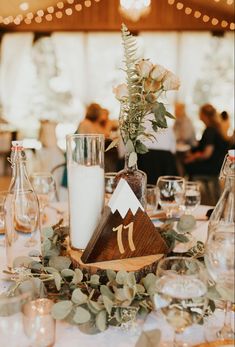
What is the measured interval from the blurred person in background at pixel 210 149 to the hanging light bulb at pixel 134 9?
2.19 metres

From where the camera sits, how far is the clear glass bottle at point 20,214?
4.83ft

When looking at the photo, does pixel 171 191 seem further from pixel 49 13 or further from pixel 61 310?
pixel 49 13

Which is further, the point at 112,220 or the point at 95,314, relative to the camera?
the point at 112,220

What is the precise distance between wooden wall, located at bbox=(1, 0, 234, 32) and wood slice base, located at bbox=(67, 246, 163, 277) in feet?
21.0

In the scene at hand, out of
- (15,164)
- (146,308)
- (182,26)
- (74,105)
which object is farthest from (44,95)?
(146,308)

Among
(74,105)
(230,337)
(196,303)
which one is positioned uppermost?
(74,105)

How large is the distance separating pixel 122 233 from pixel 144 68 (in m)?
0.46

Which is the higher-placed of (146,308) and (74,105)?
(74,105)

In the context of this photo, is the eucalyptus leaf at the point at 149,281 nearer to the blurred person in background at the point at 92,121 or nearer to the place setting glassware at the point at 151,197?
the place setting glassware at the point at 151,197

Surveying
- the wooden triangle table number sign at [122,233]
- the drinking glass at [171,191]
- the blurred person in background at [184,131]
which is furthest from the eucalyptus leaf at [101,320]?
the blurred person in background at [184,131]

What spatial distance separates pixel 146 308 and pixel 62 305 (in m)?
0.20

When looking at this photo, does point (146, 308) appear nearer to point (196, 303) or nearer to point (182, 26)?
point (196, 303)

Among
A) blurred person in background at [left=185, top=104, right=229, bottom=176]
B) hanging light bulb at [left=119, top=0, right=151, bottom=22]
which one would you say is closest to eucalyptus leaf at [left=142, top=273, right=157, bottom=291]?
blurred person in background at [left=185, top=104, right=229, bottom=176]

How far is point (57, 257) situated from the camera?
1278mm
